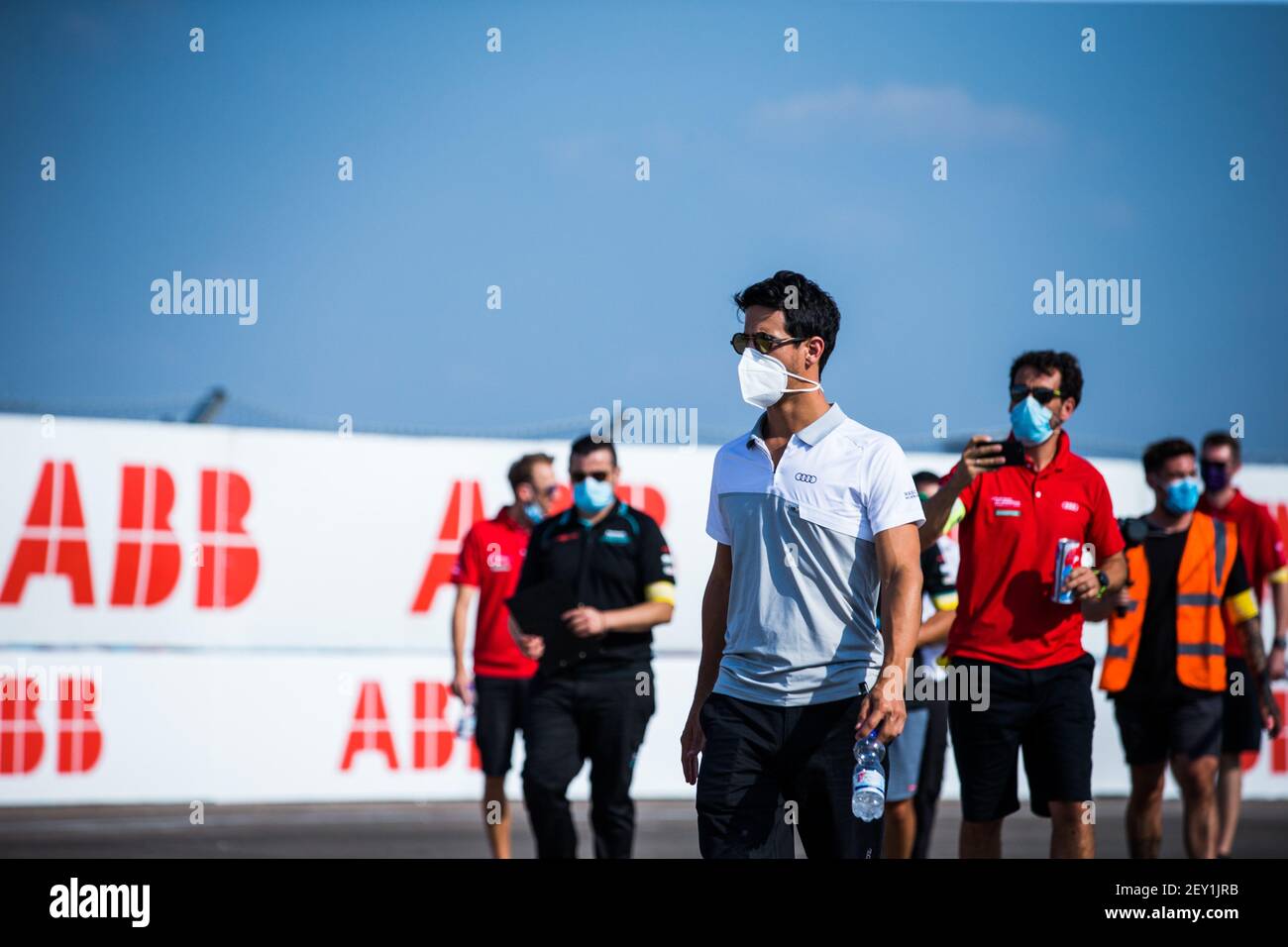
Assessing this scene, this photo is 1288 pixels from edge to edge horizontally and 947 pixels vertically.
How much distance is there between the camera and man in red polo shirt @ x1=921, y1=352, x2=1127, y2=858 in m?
6.28

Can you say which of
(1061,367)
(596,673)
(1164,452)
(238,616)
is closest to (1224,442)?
(1164,452)

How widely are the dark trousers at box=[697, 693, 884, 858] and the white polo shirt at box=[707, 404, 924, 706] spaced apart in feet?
0.20

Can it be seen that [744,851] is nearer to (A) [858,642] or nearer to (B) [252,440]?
(A) [858,642]

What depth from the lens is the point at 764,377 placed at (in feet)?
16.6

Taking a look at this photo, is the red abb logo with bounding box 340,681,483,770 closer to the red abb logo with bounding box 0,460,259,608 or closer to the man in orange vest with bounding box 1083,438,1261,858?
the red abb logo with bounding box 0,460,259,608

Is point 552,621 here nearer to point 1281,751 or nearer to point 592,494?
point 592,494

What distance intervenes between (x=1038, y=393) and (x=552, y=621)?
8.53ft

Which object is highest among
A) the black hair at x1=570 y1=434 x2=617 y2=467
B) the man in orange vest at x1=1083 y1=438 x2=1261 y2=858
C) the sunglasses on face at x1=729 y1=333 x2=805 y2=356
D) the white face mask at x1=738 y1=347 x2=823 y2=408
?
the sunglasses on face at x1=729 y1=333 x2=805 y2=356

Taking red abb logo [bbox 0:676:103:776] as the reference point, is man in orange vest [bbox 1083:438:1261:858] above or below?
above

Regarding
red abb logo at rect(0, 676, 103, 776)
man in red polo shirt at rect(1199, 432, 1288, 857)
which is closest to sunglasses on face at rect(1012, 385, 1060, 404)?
man in red polo shirt at rect(1199, 432, 1288, 857)
